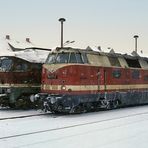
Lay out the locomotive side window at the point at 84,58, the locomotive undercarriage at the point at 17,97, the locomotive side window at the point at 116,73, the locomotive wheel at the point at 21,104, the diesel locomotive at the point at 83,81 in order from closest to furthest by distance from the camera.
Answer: the diesel locomotive at the point at 83,81, the locomotive side window at the point at 84,58, the locomotive undercarriage at the point at 17,97, the locomotive wheel at the point at 21,104, the locomotive side window at the point at 116,73

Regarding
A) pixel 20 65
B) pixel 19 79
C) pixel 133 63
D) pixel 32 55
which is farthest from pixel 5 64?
pixel 133 63

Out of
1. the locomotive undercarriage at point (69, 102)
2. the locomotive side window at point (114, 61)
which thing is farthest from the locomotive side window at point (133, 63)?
the locomotive undercarriage at point (69, 102)

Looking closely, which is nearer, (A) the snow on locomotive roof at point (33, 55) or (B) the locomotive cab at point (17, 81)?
(B) the locomotive cab at point (17, 81)

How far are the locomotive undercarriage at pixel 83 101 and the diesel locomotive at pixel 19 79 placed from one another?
185cm

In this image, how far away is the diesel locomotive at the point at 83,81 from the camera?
17016 mm

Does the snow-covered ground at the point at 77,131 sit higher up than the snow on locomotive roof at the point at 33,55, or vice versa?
the snow on locomotive roof at the point at 33,55

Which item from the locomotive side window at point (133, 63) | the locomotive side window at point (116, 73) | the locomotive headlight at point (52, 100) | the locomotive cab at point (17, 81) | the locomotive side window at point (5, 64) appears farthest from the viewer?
the locomotive side window at point (133, 63)

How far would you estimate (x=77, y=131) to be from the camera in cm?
1252

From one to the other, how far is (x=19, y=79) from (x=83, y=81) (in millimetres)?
3488

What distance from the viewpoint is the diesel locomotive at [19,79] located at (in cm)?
1901

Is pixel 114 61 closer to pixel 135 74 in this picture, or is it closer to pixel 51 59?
pixel 135 74

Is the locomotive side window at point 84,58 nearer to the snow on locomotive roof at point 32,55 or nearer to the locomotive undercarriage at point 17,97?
the locomotive undercarriage at point 17,97

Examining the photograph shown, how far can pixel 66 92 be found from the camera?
1700 centimetres

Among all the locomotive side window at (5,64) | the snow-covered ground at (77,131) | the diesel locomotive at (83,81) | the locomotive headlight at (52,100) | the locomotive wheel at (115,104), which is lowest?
the snow-covered ground at (77,131)
